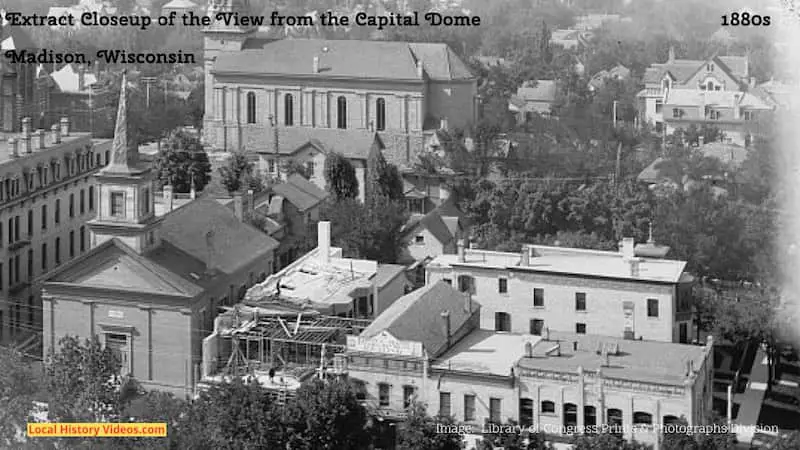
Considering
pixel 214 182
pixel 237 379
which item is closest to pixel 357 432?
pixel 237 379

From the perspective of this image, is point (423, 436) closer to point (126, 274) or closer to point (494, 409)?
point (494, 409)

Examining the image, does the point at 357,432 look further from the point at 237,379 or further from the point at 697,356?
the point at 697,356

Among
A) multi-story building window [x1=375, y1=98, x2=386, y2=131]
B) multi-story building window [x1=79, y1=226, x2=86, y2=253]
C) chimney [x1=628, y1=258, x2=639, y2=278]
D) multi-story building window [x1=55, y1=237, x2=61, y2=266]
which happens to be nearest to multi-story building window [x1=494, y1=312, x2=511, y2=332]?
chimney [x1=628, y1=258, x2=639, y2=278]

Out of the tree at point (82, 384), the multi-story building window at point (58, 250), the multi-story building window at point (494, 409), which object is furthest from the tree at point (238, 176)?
the multi-story building window at point (494, 409)

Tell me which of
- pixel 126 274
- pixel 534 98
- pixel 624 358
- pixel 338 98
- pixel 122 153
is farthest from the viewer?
pixel 534 98

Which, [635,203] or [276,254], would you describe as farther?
[635,203]

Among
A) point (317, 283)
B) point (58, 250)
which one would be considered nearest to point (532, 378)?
point (317, 283)

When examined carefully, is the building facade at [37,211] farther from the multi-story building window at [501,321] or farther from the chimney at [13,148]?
the multi-story building window at [501,321]
